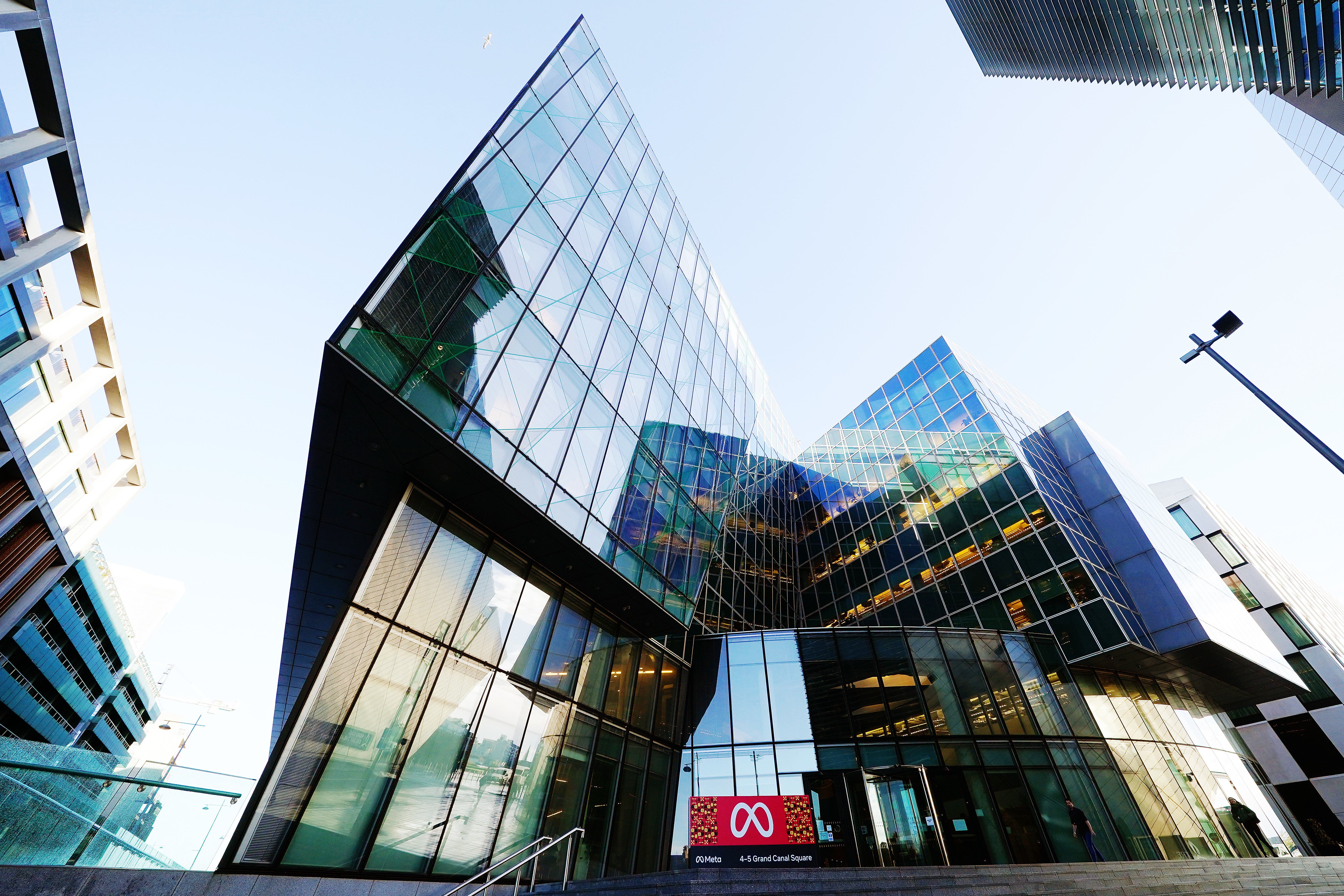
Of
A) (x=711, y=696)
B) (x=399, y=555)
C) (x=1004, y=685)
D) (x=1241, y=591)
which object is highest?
(x=1241, y=591)

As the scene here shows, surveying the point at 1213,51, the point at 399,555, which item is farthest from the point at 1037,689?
the point at 399,555

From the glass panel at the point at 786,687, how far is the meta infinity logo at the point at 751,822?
7.06m

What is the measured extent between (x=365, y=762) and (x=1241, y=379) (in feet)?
60.9

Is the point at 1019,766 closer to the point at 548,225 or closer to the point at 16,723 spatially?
the point at 548,225

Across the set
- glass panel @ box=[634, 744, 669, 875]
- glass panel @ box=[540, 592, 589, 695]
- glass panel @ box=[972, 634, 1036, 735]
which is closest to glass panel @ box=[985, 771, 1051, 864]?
glass panel @ box=[972, 634, 1036, 735]

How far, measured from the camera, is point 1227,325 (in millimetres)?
A: 11820

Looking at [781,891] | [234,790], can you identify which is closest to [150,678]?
[234,790]

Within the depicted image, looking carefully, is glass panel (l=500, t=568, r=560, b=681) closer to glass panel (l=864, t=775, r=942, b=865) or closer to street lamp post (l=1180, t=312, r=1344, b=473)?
glass panel (l=864, t=775, r=942, b=865)

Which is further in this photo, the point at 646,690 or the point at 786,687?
→ the point at 786,687

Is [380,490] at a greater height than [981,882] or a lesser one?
greater

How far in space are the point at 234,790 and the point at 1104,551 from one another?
30.1 metres

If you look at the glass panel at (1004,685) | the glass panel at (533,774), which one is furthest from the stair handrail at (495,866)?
the glass panel at (1004,685)

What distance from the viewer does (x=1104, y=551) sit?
78.6 feet

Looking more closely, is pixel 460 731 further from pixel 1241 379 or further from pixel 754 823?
pixel 1241 379
